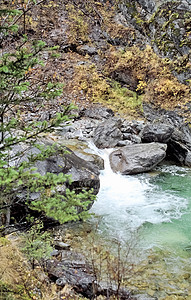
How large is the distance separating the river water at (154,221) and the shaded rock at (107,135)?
1.74 ft

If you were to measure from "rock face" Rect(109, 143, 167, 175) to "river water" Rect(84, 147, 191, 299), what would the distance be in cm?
29

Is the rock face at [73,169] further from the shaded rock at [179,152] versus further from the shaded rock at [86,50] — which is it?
the shaded rock at [86,50]

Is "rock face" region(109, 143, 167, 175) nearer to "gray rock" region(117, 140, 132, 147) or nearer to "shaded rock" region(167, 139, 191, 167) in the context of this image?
"gray rock" region(117, 140, 132, 147)

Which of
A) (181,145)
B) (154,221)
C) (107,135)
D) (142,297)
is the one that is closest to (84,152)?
(107,135)

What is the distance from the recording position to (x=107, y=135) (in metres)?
10.6

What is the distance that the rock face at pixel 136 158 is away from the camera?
30.1 ft

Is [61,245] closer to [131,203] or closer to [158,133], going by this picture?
[131,203]

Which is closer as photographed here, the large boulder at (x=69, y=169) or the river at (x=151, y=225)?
the river at (x=151, y=225)

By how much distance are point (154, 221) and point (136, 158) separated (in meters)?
3.59

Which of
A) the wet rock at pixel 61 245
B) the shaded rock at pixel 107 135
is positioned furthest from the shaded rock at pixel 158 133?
the wet rock at pixel 61 245

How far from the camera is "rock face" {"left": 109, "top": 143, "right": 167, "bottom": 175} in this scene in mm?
9172

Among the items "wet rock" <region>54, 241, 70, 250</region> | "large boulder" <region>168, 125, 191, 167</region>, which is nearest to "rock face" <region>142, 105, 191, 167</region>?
"large boulder" <region>168, 125, 191, 167</region>

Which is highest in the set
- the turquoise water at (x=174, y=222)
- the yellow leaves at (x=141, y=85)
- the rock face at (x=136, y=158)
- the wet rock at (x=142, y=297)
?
the yellow leaves at (x=141, y=85)

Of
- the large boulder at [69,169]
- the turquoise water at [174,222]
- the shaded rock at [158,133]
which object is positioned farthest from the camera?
the shaded rock at [158,133]
